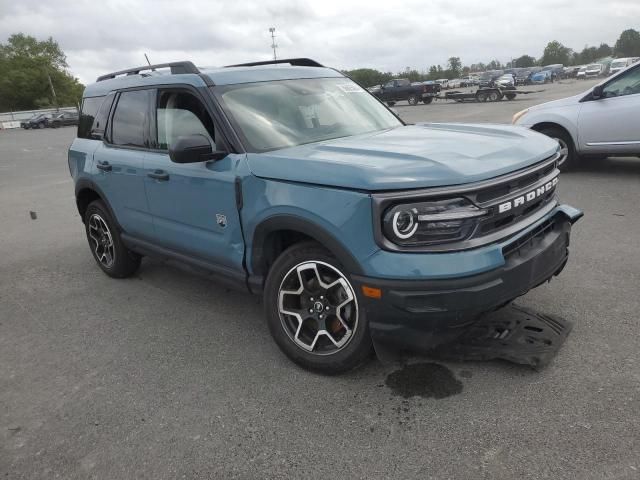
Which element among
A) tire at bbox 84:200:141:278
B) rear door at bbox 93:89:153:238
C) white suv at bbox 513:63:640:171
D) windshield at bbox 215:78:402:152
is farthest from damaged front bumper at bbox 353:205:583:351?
white suv at bbox 513:63:640:171

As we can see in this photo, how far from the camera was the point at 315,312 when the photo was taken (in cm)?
313

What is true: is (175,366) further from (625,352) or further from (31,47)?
(31,47)

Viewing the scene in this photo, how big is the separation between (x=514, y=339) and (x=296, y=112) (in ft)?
6.91

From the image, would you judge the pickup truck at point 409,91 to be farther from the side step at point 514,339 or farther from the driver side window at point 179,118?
the side step at point 514,339

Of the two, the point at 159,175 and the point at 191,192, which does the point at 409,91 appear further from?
the point at 191,192

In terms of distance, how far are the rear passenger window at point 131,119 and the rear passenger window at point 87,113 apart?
0.49 metres

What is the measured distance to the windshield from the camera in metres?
3.48

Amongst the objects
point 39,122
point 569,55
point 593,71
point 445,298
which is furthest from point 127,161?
point 569,55

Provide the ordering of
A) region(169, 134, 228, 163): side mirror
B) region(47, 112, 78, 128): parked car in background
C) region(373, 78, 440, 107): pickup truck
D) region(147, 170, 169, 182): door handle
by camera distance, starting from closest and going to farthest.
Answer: region(169, 134, 228, 163): side mirror, region(147, 170, 169, 182): door handle, region(373, 78, 440, 107): pickup truck, region(47, 112, 78, 128): parked car in background

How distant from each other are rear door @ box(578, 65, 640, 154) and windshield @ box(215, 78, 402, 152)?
4873mm

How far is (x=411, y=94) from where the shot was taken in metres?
36.0

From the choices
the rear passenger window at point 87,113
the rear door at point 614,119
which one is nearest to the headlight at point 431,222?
the rear passenger window at point 87,113

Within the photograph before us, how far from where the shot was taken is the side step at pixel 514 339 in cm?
306

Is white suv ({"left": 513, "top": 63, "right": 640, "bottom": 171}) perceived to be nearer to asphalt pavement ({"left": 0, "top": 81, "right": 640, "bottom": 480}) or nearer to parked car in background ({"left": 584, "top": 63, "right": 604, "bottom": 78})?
asphalt pavement ({"left": 0, "top": 81, "right": 640, "bottom": 480})
